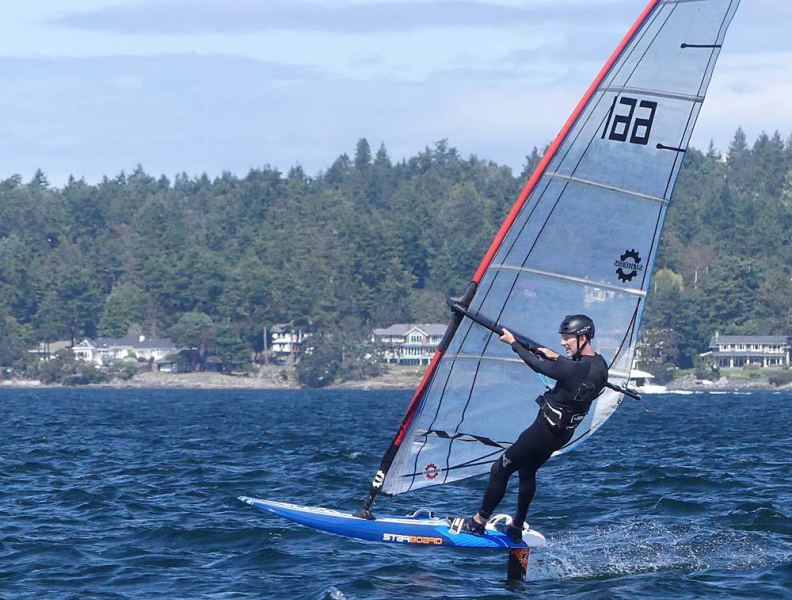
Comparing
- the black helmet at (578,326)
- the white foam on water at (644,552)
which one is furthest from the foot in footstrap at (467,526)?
the black helmet at (578,326)

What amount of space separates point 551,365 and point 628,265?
1540 millimetres

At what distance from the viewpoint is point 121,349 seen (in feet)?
476

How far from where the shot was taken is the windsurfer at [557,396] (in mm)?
12898

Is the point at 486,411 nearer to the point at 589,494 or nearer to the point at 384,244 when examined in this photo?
the point at 589,494

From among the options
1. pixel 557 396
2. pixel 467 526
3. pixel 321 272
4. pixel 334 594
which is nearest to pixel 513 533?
pixel 467 526

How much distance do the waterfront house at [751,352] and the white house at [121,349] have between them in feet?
178

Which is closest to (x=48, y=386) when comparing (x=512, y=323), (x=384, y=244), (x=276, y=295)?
(x=276, y=295)

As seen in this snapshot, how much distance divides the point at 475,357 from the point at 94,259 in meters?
161

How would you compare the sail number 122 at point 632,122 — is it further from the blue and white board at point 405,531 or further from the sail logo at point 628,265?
the blue and white board at point 405,531

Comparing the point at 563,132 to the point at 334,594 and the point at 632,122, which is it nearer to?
the point at 632,122

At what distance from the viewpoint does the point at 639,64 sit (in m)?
13.3

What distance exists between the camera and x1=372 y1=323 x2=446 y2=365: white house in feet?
456

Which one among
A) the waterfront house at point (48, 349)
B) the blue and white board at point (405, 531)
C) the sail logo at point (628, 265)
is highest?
the sail logo at point (628, 265)

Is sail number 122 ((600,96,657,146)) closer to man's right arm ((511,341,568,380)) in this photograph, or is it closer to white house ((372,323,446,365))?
man's right arm ((511,341,568,380))
